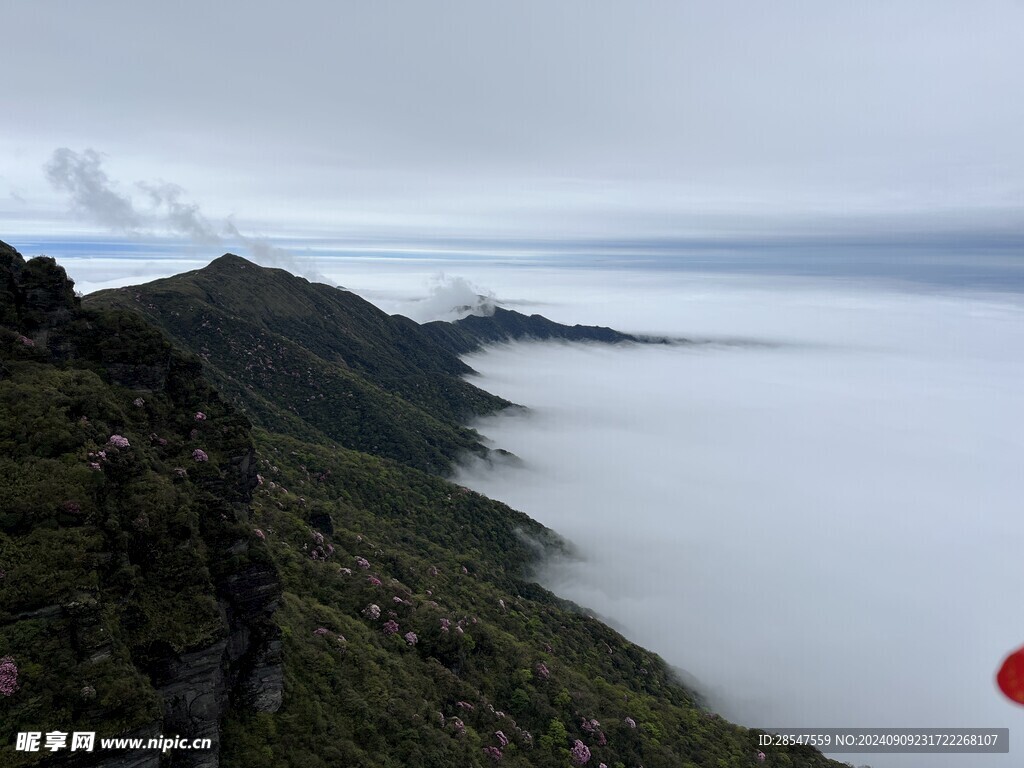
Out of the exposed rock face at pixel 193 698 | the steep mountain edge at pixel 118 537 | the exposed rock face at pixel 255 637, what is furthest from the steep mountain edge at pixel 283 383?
the exposed rock face at pixel 193 698

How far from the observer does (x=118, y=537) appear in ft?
80.3

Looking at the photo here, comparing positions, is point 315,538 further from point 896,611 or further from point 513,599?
point 896,611

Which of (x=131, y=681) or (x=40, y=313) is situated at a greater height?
(x=40, y=313)

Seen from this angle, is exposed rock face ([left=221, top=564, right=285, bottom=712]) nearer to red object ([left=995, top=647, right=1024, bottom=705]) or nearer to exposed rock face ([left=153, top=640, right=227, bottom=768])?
exposed rock face ([left=153, top=640, right=227, bottom=768])

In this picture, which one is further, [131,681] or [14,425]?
[14,425]

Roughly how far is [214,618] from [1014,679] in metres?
29.7

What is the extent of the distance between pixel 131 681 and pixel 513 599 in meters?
62.4

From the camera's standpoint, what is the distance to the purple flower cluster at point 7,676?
61.5 feet

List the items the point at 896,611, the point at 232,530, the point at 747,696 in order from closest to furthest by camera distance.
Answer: the point at 232,530 → the point at 747,696 → the point at 896,611

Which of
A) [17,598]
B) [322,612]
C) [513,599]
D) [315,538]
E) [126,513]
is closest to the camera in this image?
[17,598]

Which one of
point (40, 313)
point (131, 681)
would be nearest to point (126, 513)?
point (131, 681)

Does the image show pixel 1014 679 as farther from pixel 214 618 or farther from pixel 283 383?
pixel 283 383

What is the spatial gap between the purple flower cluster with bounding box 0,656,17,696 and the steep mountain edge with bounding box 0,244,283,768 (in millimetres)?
241

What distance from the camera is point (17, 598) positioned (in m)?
20.5
